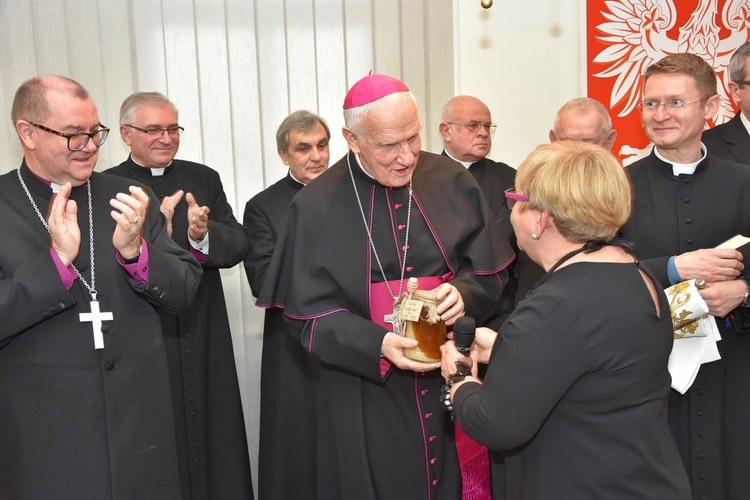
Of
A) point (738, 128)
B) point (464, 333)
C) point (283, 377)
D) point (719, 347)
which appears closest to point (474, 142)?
point (738, 128)

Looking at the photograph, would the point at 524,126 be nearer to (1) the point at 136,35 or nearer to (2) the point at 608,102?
(2) the point at 608,102

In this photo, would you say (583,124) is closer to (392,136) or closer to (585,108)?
(585,108)

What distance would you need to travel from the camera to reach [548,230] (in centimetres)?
193

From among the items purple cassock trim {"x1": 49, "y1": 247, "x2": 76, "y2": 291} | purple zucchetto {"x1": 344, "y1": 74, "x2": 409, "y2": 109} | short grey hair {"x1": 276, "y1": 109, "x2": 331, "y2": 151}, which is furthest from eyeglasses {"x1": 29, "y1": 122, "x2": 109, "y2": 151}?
short grey hair {"x1": 276, "y1": 109, "x2": 331, "y2": 151}

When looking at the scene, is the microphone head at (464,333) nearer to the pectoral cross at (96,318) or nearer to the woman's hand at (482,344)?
the woman's hand at (482,344)

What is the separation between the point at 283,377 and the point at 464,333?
1833 mm

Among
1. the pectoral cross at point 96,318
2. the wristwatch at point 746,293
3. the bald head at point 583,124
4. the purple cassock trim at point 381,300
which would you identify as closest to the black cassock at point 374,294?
the purple cassock trim at point 381,300

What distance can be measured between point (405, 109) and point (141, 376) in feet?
3.96

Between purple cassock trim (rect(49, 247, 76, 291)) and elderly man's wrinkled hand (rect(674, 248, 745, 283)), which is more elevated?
purple cassock trim (rect(49, 247, 76, 291))

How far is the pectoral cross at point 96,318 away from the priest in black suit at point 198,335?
42.6 inches

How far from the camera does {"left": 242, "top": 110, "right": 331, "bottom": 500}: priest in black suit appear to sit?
146 inches

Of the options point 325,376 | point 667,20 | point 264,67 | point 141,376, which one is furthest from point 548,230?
point 667,20

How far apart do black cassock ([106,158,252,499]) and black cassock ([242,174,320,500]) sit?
0.12 metres

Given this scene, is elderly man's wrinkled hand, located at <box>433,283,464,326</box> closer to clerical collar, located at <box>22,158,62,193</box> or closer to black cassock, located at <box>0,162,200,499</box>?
black cassock, located at <box>0,162,200,499</box>
